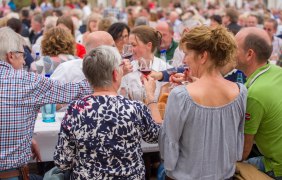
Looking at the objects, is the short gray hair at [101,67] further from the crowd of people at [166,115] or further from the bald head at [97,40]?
the bald head at [97,40]

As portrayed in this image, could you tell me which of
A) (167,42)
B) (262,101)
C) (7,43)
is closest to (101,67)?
(7,43)

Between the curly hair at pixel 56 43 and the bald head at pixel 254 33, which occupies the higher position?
the bald head at pixel 254 33

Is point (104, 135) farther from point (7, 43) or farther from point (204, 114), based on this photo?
point (7, 43)

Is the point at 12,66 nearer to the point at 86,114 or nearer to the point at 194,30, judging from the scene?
the point at 86,114

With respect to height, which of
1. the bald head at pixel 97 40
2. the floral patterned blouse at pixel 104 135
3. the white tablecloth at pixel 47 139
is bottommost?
the white tablecloth at pixel 47 139

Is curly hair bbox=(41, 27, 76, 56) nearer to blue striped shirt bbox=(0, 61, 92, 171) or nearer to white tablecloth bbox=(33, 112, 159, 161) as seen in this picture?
white tablecloth bbox=(33, 112, 159, 161)

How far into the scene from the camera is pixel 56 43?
18.7ft

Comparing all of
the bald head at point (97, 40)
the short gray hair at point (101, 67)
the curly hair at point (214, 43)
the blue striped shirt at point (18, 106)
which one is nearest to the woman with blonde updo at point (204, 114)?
the curly hair at point (214, 43)

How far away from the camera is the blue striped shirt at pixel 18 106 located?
10.2ft

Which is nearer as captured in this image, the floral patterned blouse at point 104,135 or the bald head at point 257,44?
the floral patterned blouse at point 104,135

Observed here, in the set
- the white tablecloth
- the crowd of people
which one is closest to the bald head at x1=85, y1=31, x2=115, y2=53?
the white tablecloth

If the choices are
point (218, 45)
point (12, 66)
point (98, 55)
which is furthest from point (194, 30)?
point (12, 66)

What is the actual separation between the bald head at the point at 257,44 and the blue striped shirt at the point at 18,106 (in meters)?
1.23

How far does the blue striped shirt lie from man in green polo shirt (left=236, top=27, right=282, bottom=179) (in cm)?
118
